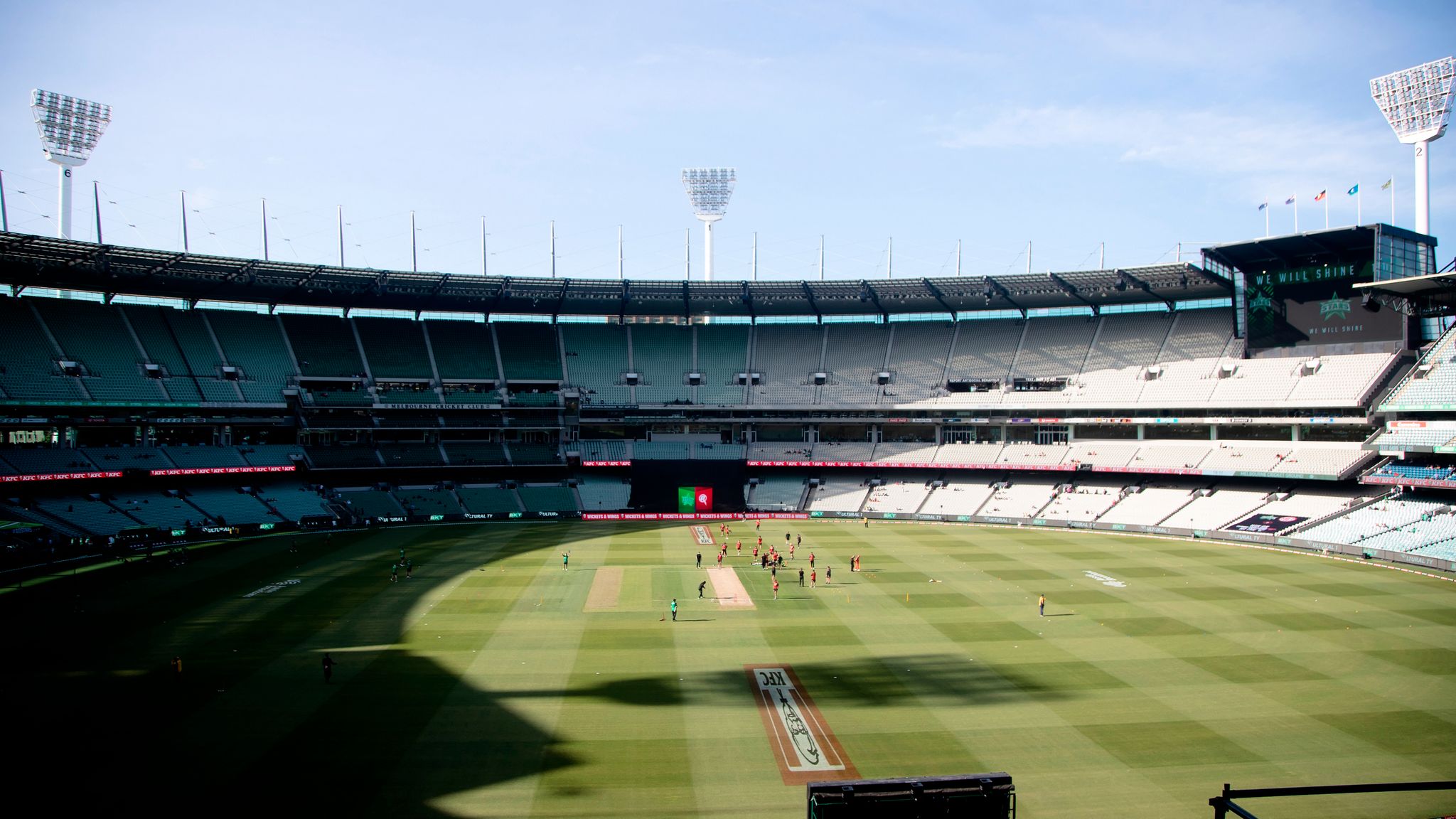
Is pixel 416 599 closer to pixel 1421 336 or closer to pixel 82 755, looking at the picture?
pixel 82 755

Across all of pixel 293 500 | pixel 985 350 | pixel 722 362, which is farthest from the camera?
pixel 722 362

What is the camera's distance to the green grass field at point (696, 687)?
1895cm

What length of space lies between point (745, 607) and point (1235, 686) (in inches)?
727

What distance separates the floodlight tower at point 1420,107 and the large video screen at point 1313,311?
616 cm

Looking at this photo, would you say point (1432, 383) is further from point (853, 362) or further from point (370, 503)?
point (370, 503)

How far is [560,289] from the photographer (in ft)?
225

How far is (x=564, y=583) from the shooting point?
130ft

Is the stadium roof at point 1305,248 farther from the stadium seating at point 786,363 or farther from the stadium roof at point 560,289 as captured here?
the stadium seating at point 786,363

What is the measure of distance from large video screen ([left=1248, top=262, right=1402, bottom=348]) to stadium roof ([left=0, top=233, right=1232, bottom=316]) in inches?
170

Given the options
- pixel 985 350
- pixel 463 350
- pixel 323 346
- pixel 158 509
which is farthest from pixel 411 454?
pixel 985 350

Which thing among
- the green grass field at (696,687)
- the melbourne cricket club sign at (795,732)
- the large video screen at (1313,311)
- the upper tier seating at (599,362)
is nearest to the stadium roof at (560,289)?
the upper tier seating at (599,362)

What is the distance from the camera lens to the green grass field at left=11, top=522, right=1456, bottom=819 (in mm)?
18953

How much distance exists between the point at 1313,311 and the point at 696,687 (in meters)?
57.9

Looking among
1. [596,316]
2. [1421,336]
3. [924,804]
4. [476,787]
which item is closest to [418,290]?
[596,316]
